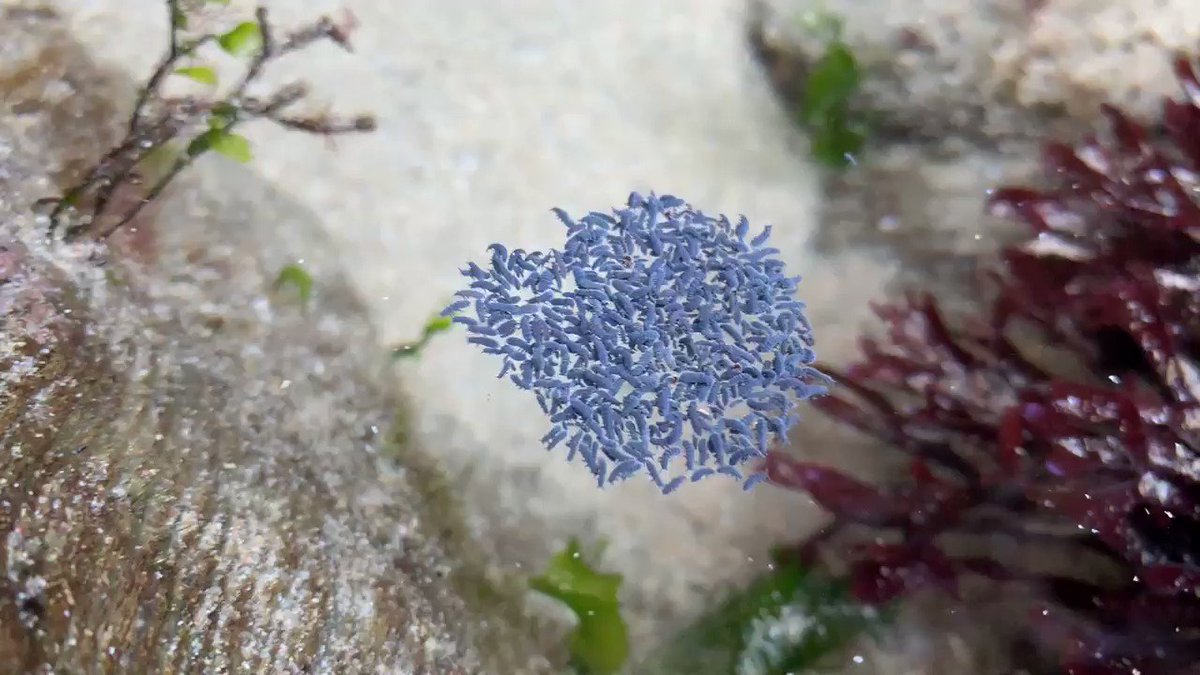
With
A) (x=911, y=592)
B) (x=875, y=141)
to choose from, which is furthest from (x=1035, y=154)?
(x=911, y=592)

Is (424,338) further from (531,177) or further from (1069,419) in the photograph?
(1069,419)

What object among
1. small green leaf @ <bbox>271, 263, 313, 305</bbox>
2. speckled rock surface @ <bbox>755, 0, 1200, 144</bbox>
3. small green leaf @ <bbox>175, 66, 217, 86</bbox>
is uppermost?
speckled rock surface @ <bbox>755, 0, 1200, 144</bbox>

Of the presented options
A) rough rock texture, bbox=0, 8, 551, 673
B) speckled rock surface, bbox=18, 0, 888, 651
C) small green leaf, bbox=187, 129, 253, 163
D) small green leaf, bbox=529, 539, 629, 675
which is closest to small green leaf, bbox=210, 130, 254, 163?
small green leaf, bbox=187, 129, 253, 163

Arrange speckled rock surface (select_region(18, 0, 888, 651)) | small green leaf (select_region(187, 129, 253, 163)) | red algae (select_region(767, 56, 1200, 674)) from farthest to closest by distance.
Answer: speckled rock surface (select_region(18, 0, 888, 651))
small green leaf (select_region(187, 129, 253, 163))
red algae (select_region(767, 56, 1200, 674))

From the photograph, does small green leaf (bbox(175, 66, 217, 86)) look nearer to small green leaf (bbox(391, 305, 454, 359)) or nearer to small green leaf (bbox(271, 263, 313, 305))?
small green leaf (bbox(271, 263, 313, 305))

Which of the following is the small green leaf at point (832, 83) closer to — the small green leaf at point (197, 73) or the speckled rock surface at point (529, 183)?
the speckled rock surface at point (529, 183)

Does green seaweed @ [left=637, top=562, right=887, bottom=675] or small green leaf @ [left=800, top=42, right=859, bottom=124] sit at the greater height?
small green leaf @ [left=800, top=42, right=859, bottom=124]

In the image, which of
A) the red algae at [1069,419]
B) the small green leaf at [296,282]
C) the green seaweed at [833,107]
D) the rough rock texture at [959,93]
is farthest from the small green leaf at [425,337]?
the green seaweed at [833,107]
